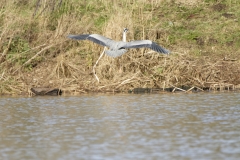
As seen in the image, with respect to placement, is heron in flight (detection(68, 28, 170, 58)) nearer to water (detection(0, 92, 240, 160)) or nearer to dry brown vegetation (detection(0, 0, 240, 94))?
water (detection(0, 92, 240, 160))

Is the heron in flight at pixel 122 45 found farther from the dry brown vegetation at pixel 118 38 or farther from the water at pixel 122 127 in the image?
the dry brown vegetation at pixel 118 38

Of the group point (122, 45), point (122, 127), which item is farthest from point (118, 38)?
point (122, 127)

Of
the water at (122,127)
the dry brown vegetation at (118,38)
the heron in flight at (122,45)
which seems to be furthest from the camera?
the dry brown vegetation at (118,38)

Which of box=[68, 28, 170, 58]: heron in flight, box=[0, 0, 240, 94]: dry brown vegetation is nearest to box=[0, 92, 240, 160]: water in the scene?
box=[68, 28, 170, 58]: heron in flight

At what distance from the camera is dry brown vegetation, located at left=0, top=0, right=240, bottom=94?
12570 millimetres

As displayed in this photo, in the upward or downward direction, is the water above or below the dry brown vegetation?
below

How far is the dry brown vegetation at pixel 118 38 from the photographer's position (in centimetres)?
1257

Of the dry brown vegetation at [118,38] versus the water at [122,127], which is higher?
the dry brown vegetation at [118,38]

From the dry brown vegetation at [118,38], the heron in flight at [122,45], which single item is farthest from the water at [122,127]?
the dry brown vegetation at [118,38]

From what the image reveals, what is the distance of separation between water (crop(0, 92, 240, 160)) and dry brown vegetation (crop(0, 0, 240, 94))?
97cm

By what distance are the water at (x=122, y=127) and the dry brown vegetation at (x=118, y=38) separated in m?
0.97

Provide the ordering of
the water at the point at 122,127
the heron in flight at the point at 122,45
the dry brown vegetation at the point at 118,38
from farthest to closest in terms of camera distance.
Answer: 1. the dry brown vegetation at the point at 118,38
2. the heron in flight at the point at 122,45
3. the water at the point at 122,127

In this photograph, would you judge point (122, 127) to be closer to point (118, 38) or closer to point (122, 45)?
point (122, 45)

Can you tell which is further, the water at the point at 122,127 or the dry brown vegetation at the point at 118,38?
the dry brown vegetation at the point at 118,38
